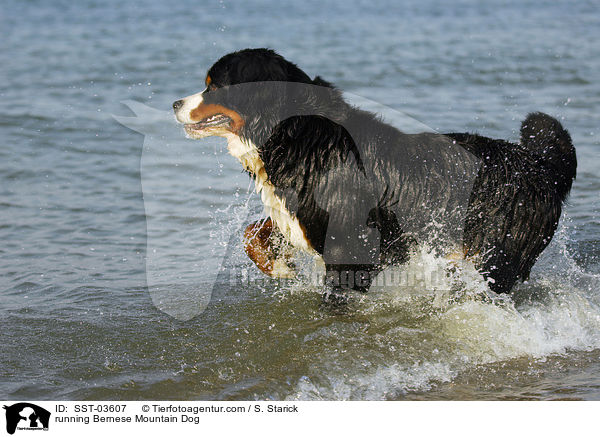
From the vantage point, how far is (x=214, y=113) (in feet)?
13.0

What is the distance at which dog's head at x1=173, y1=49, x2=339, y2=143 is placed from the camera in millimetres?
3877

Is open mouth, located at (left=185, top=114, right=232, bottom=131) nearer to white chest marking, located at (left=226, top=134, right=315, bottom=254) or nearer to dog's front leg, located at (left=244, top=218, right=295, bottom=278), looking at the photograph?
white chest marking, located at (left=226, top=134, right=315, bottom=254)

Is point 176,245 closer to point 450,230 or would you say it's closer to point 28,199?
point 28,199

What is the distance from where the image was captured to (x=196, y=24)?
565 inches

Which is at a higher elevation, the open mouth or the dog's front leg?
the open mouth

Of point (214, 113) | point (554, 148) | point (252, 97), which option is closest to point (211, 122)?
point (214, 113)

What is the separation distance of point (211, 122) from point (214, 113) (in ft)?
0.19

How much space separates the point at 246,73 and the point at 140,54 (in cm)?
873

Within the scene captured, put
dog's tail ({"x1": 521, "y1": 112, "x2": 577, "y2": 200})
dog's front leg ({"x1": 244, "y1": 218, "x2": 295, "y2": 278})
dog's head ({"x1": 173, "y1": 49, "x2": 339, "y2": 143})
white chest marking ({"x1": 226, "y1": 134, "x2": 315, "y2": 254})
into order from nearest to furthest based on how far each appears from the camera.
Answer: dog's head ({"x1": 173, "y1": 49, "x2": 339, "y2": 143}) → white chest marking ({"x1": 226, "y1": 134, "x2": 315, "y2": 254}) → dog's tail ({"x1": 521, "y1": 112, "x2": 577, "y2": 200}) → dog's front leg ({"x1": 244, "y1": 218, "x2": 295, "y2": 278})

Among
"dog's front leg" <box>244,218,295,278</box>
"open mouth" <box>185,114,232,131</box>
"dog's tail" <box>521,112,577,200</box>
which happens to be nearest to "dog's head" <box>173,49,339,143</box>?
"open mouth" <box>185,114,232,131</box>

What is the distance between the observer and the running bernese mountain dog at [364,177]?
154 inches

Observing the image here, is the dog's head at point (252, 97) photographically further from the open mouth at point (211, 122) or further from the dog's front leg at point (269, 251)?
the dog's front leg at point (269, 251)

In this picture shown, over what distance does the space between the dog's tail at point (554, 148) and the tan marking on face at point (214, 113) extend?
1847 millimetres

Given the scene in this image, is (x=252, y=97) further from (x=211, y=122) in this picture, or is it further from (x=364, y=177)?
(x=364, y=177)
